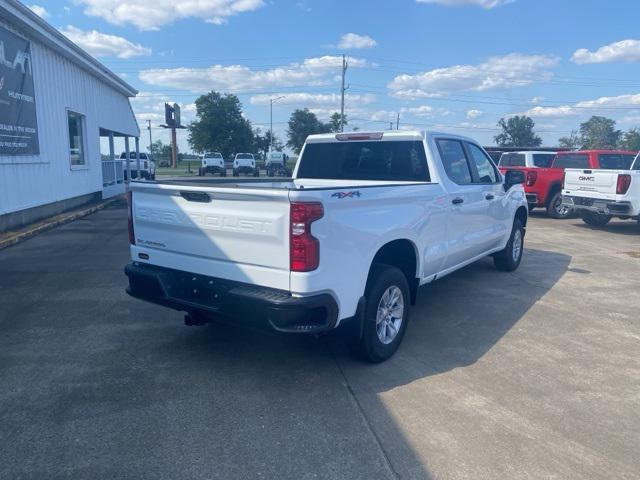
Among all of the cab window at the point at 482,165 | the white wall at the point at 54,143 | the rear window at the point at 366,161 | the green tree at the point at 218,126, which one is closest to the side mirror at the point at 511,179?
the cab window at the point at 482,165

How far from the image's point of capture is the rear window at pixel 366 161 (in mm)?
5332

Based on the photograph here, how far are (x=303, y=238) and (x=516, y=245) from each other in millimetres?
5466

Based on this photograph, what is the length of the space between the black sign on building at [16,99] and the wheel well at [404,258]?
8909 millimetres

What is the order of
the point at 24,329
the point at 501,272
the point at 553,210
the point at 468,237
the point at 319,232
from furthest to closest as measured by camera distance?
1. the point at 553,210
2. the point at 501,272
3. the point at 468,237
4. the point at 24,329
5. the point at 319,232

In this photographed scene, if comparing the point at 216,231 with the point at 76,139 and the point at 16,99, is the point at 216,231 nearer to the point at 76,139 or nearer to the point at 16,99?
the point at 16,99

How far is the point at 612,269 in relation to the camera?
8250 mm

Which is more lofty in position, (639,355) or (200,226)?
(200,226)

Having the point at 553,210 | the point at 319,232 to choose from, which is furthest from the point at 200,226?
the point at 553,210

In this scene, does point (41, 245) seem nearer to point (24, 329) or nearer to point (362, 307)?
point (24, 329)

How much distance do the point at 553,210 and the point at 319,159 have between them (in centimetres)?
1179

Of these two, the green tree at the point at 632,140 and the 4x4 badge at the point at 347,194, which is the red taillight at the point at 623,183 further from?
the green tree at the point at 632,140

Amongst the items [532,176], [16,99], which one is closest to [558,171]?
[532,176]

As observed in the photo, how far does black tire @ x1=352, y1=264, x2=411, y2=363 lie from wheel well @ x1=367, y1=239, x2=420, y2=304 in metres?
0.25

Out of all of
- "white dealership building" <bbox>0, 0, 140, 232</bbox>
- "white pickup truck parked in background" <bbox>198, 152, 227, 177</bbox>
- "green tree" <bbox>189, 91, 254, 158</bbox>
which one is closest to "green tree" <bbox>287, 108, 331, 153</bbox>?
"green tree" <bbox>189, 91, 254, 158</bbox>
